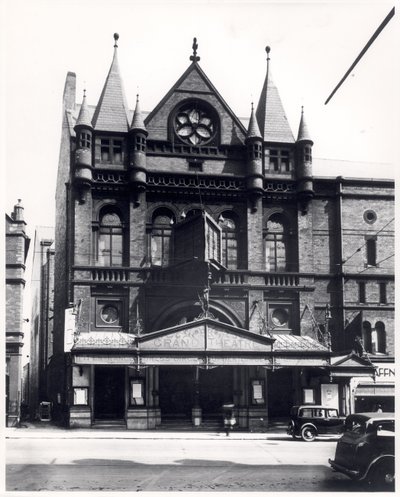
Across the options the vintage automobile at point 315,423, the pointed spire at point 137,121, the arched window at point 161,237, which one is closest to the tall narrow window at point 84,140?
the pointed spire at point 137,121

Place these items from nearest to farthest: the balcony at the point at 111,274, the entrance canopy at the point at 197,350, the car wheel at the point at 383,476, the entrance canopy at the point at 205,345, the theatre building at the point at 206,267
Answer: the car wheel at the point at 383,476, the entrance canopy at the point at 197,350, the entrance canopy at the point at 205,345, the theatre building at the point at 206,267, the balcony at the point at 111,274

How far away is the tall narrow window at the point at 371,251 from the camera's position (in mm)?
35688

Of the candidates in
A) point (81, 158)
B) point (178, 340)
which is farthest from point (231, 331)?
point (81, 158)

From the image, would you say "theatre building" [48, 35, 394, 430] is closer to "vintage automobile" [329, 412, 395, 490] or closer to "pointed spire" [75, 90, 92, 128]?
"pointed spire" [75, 90, 92, 128]

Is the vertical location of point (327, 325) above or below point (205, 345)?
above

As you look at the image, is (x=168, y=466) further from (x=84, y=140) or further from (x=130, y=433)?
(x=84, y=140)

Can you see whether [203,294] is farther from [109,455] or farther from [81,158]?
[109,455]

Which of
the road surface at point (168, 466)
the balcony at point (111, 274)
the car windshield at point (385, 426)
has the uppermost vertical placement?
the balcony at point (111, 274)

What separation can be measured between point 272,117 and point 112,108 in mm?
8413

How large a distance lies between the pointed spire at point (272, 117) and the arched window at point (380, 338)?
10556 millimetres

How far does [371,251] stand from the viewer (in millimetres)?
35812

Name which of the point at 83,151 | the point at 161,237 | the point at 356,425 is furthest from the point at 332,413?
the point at 83,151

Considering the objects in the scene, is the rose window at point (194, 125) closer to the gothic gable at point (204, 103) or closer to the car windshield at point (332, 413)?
the gothic gable at point (204, 103)

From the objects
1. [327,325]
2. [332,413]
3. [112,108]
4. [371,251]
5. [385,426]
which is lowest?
[332,413]
